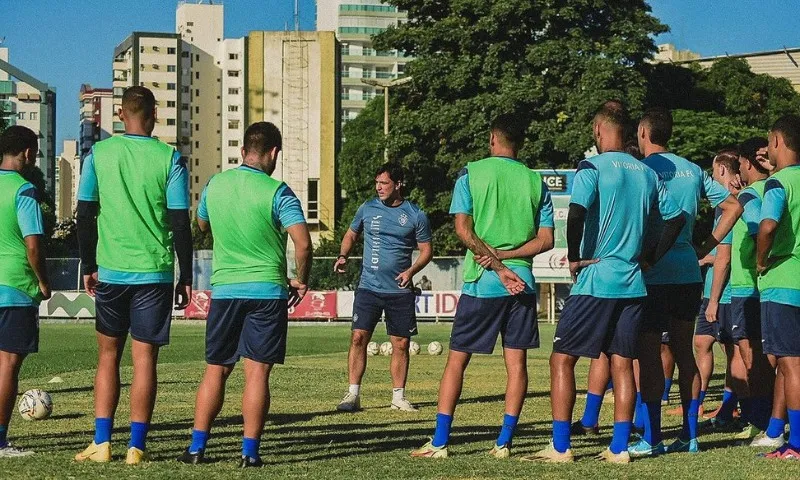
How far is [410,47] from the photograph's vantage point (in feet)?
160

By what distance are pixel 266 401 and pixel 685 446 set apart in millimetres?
3291

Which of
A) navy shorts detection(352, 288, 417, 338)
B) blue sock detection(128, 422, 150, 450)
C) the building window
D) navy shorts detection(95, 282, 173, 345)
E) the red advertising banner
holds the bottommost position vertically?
the red advertising banner

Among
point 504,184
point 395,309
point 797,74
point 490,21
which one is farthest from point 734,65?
point 504,184

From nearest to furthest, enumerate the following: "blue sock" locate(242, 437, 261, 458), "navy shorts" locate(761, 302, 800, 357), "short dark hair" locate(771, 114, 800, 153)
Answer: "blue sock" locate(242, 437, 261, 458) < "navy shorts" locate(761, 302, 800, 357) < "short dark hair" locate(771, 114, 800, 153)

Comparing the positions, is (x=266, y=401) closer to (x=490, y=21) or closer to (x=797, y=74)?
(x=490, y=21)

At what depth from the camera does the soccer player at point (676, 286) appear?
9766 mm

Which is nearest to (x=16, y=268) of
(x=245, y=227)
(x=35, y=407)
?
(x=245, y=227)

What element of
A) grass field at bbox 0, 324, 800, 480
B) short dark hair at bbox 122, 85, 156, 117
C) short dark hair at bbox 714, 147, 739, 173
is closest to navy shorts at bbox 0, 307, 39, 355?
grass field at bbox 0, 324, 800, 480

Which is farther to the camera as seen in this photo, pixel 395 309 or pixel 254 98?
pixel 254 98

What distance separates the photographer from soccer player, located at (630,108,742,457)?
977 centimetres

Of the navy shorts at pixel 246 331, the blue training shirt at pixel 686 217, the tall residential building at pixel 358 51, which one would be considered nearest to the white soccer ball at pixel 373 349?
the blue training shirt at pixel 686 217

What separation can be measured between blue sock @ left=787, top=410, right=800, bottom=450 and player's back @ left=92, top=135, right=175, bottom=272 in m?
4.52

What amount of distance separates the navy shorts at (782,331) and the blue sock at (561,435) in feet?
5.31

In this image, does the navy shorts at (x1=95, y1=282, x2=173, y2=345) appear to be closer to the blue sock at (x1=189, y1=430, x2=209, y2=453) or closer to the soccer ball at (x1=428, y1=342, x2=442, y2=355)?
the blue sock at (x1=189, y1=430, x2=209, y2=453)
